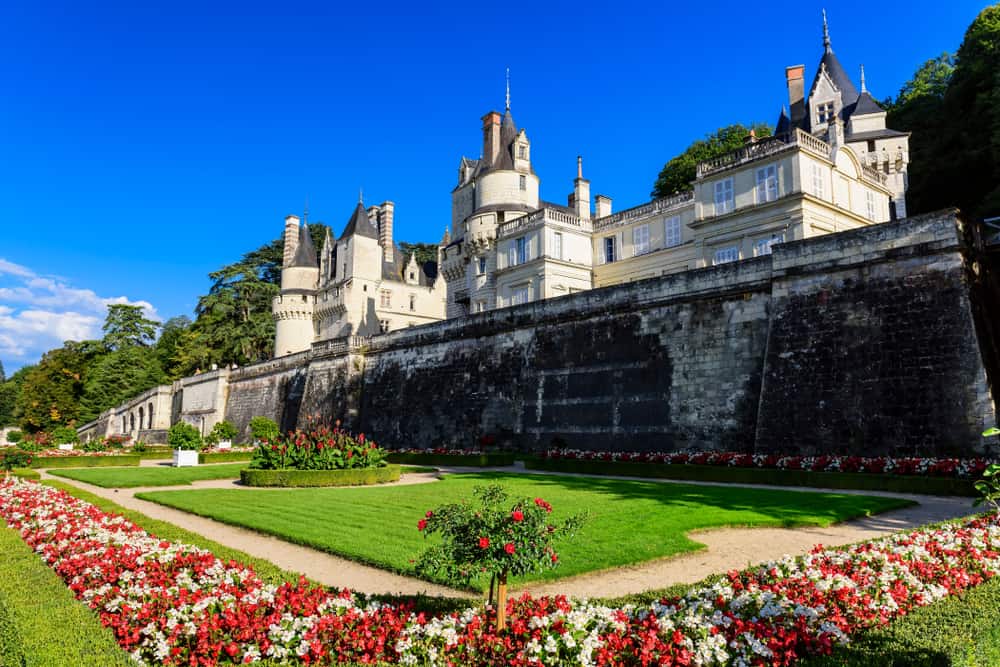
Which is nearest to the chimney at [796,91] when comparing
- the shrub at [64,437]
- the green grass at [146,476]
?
the green grass at [146,476]

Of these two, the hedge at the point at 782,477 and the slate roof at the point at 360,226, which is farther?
the slate roof at the point at 360,226

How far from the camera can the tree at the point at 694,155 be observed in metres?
46.9

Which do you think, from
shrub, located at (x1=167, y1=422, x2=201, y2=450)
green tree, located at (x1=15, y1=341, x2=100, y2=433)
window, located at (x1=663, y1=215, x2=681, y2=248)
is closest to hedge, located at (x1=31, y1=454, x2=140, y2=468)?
shrub, located at (x1=167, y1=422, x2=201, y2=450)

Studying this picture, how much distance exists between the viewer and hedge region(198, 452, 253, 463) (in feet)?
91.6

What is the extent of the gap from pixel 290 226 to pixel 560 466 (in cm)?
4526

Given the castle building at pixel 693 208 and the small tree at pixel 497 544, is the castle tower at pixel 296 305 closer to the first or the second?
the castle building at pixel 693 208

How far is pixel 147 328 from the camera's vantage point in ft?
241

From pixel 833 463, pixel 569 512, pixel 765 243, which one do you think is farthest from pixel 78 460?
pixel 765 243

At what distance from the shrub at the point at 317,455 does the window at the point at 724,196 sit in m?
18.7

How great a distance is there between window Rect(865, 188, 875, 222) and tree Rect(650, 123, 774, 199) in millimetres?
17003

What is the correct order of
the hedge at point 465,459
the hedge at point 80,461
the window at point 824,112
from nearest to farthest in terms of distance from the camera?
the hedge at point 465,459 < the hedge at point 80,461 < the window at point 824,112

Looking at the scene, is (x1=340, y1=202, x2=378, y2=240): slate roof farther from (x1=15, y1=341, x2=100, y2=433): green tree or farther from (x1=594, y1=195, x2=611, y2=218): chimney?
(x1=15, y1=341, x2=100, y2=433): green tree

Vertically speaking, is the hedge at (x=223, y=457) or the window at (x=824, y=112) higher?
the window at (x=824, y=112)

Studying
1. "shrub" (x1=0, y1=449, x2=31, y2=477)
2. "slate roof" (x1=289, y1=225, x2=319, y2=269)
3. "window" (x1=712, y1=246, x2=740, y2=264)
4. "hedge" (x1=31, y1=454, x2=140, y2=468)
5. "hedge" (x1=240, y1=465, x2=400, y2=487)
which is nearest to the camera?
"hedge" (x1=240, y1=465, x2=400, y2=487)
